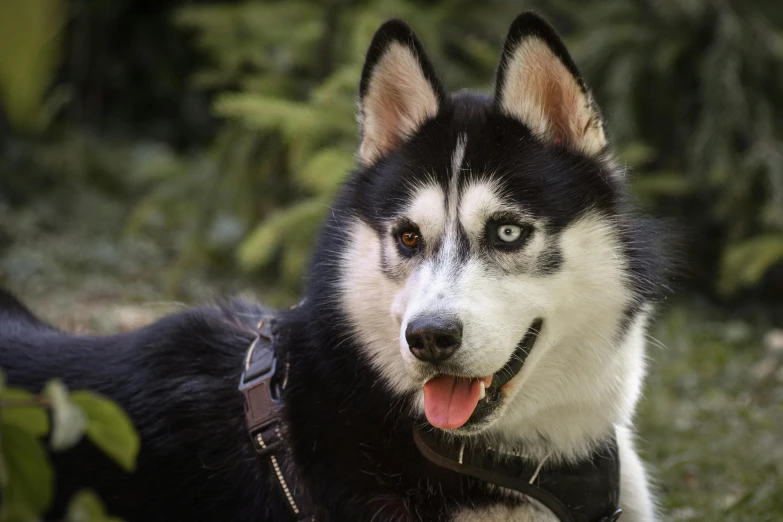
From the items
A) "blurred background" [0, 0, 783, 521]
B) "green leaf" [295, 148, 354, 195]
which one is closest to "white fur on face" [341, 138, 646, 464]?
"blurred background" [0, 0, 783, 521]

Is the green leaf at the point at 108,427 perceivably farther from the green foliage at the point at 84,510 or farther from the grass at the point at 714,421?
the grass at the point at 714,421

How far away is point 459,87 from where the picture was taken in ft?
20.9

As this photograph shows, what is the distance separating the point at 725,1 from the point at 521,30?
4.09 meters

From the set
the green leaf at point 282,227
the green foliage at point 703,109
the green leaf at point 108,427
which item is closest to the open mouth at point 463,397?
the green leaf at point 108,427

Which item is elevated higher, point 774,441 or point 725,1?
point 725,1

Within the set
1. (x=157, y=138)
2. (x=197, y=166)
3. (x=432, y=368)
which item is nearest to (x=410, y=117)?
(x=432, y=368)

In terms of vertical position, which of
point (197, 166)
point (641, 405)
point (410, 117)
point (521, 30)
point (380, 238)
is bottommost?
point (641, 405)

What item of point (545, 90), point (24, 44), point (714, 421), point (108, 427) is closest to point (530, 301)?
point (545, 90)

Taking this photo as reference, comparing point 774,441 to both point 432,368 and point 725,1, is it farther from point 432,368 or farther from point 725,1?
point 725,1

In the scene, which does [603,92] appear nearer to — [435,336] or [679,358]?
[679,358]

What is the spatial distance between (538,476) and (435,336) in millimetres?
545

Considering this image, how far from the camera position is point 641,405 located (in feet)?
14.9

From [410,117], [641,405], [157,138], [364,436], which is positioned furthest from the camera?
[157,138]

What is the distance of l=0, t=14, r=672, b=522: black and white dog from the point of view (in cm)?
241
